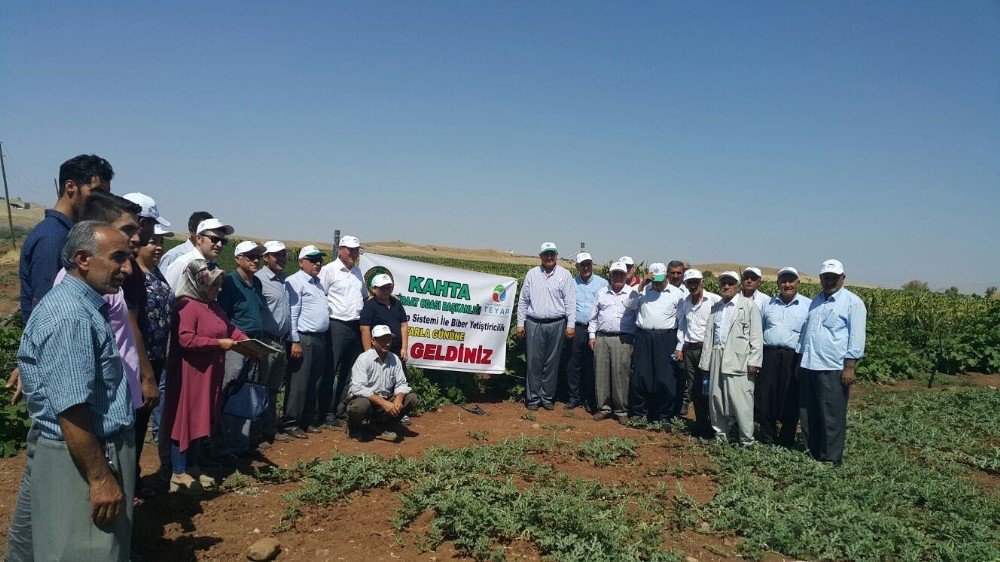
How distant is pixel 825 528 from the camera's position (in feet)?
15.1

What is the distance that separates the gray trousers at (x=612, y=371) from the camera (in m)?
8.31

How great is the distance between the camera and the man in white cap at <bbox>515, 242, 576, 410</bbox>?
28.2ft

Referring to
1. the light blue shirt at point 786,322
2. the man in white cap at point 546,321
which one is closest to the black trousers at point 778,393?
the light blue shirt at point 786,322

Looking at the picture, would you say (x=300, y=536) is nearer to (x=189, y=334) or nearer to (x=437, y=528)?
(x=437, y=528)

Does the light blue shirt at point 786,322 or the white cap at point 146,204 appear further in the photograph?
the light blue shirt at point 786,322

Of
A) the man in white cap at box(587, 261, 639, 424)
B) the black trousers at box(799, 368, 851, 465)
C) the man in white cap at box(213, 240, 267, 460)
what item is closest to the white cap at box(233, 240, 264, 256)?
the man in white cap at box(213, 240, 267, 460)

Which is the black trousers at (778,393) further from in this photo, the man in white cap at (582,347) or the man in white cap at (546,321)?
the man in white cap at (546,321)

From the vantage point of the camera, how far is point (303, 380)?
6.69m

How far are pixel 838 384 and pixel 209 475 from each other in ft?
20.7

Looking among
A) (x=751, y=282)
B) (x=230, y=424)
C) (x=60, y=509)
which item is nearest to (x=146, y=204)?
(x=230, y=424)

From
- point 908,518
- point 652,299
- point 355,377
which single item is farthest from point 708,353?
point 355,377

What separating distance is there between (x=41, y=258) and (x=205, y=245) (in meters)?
1.72

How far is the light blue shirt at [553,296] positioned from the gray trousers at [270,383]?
3592 mm

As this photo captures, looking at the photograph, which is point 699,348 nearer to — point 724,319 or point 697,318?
point 697,318
